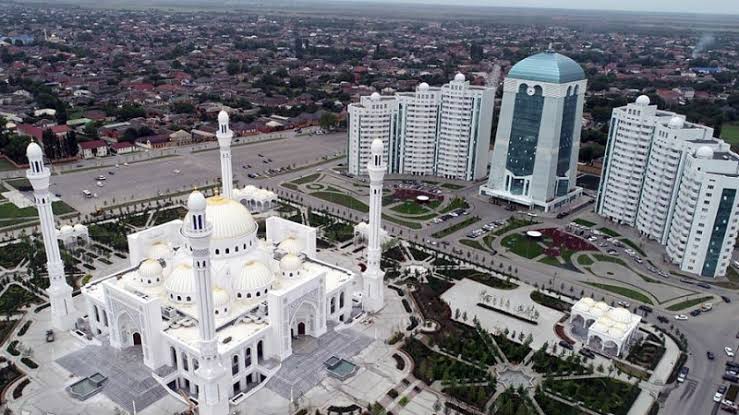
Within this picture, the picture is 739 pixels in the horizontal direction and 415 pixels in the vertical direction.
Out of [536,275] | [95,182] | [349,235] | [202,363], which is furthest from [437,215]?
[95,182]

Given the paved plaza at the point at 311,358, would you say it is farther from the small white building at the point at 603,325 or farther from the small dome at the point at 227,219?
the small white building at the point at 603,325

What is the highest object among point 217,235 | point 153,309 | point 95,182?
point 217,235

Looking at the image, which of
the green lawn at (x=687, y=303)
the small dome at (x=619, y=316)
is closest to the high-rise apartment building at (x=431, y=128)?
the green lawn at (x=687, y=303)

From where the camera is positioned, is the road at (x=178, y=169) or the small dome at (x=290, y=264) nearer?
the small dome at (x=290, y=264)

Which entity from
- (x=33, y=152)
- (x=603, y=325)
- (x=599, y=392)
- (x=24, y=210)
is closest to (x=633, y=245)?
(x=603, y=325)

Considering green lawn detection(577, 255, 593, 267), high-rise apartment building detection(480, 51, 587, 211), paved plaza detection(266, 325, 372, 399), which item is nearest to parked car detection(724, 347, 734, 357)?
green lawn detection(577, 255, 593, 267)

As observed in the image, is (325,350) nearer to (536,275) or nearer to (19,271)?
(536,275)

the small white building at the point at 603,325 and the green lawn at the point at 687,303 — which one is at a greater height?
the small white building at the point at 603,325

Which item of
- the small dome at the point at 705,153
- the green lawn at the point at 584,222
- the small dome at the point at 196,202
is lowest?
the green lawn at the point at 584,222
